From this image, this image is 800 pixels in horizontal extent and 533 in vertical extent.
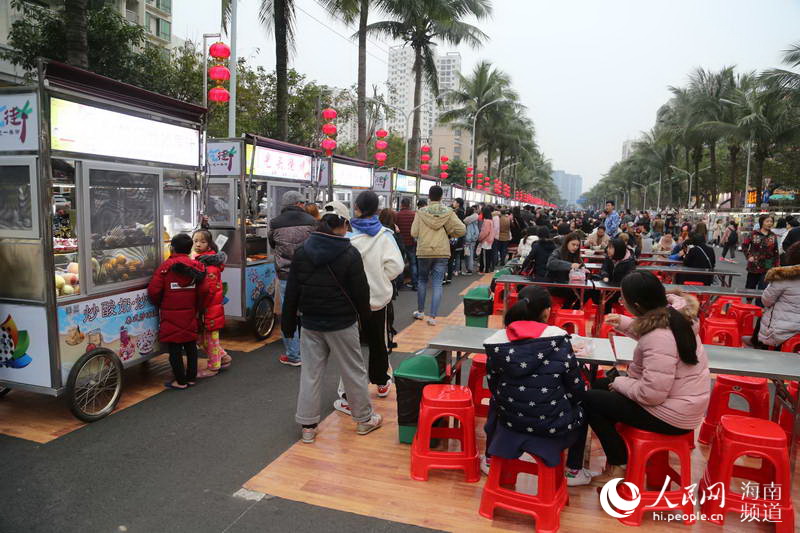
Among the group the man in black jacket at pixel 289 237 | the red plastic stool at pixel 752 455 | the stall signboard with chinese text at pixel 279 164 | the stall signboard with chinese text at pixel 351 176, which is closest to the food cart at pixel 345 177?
the stall signboard with chinese text at pixel 351 176

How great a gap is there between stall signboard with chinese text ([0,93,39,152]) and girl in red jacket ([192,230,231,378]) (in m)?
1.95

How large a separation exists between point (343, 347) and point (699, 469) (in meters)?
2.75

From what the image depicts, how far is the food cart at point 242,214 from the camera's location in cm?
692

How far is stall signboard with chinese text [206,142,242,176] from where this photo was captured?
6.94m

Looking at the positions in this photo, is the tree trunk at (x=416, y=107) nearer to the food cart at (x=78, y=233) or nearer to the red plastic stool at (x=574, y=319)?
the red plastic stool at (x=574, y=319)

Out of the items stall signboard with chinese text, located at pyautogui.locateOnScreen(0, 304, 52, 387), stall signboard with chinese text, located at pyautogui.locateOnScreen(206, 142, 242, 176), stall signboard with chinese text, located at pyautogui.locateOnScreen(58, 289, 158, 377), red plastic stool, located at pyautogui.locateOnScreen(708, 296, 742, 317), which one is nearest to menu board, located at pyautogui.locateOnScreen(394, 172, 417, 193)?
stall signboard with chinese text, located at pyautogui.locateOnScreen(206, 142, 242, 176)

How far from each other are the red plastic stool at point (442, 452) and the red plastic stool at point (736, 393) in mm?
2076

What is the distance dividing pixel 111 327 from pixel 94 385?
52 cm

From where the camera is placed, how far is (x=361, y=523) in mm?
3148

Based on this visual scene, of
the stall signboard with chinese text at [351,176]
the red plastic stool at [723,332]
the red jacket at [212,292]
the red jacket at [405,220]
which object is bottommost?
the red plastic stool at [723,332]

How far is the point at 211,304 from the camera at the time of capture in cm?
572

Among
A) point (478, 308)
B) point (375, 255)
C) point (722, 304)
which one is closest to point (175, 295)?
point (375, 255)

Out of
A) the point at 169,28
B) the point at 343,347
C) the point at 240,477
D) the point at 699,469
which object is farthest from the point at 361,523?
the point at 169,28

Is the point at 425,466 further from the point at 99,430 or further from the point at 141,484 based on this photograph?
the point at 99,430
